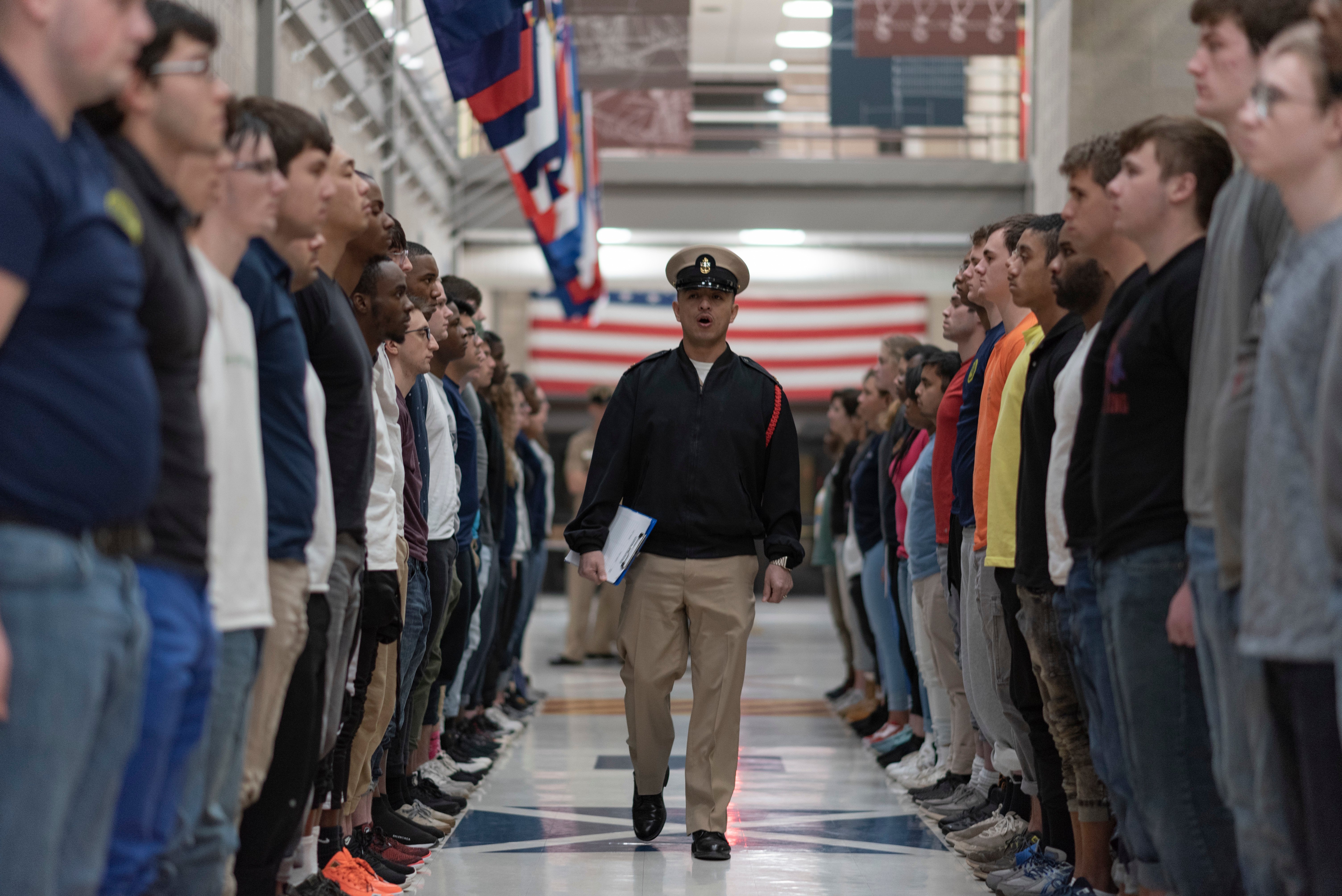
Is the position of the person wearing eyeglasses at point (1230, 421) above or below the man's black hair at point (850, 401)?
above

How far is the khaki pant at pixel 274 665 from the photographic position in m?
2.65

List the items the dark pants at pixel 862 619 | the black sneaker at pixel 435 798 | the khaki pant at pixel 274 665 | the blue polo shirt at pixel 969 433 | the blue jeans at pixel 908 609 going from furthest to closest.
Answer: the dark pants at pixel 862 619 < the blue jeans at pixel 908 609 < the black sneaker at pixel 435 798 < the blue polo shirt at pixel 969 433 < the khaki pant at pixel 274 665

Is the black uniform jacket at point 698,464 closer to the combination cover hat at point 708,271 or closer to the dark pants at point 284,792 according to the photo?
the combination cover hat at point 708,271

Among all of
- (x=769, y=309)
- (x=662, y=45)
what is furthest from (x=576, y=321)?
(x=662, y=45)

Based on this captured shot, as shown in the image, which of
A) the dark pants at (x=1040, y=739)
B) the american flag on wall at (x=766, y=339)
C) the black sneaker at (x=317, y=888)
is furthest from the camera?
the american flag on wall at (x=766, y=339)

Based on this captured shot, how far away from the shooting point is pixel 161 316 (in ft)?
6.82

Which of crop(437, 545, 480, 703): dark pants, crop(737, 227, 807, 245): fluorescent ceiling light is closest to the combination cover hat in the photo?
crop(437, 545, 480, 703): dark pants

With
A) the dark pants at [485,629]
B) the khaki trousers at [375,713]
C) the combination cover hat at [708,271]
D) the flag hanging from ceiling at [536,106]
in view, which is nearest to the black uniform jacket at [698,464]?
the combination cover hat at [708,271]

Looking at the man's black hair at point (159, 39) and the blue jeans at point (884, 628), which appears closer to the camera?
the man's black hair at point (159, 39)

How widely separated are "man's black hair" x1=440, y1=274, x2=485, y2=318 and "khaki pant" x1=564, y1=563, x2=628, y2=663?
17.4 feet

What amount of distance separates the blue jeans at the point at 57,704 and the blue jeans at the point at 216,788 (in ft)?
1.23

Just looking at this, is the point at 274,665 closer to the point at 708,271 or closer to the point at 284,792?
the point at 284,792

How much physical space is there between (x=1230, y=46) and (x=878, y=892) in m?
2.61

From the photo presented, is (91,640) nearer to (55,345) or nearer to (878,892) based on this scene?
(55,345)
